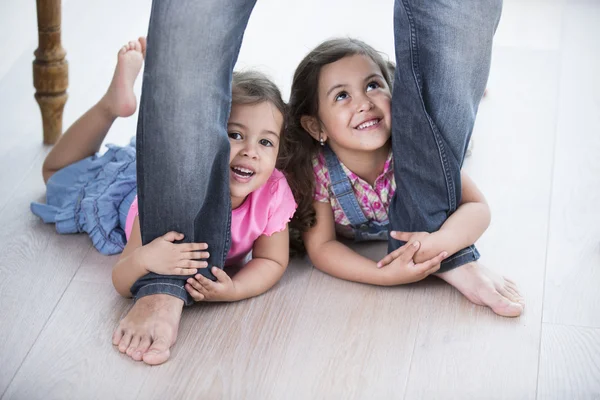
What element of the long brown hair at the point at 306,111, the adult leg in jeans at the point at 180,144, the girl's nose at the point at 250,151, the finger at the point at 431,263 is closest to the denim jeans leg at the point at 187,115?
the adult leg in jeans at the point at 180,144

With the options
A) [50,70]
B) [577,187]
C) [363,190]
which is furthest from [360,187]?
[50,70]

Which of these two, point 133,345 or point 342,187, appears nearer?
point 133,345

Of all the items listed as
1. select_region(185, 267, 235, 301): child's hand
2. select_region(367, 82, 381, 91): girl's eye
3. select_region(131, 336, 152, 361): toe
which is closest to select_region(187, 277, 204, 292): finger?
select_region(185, 267, 235, 301): child's hand

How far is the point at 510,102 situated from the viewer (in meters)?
2.06

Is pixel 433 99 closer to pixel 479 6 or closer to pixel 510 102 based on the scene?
pixel 479 6

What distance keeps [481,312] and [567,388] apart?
20cm

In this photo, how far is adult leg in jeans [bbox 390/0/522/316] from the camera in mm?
1423

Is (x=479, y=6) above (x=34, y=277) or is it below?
above

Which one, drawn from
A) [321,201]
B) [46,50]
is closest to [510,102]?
[321,201]

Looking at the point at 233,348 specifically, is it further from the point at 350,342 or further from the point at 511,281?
the point at 511,281

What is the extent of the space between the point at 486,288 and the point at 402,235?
154mm

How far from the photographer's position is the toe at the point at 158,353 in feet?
4.57

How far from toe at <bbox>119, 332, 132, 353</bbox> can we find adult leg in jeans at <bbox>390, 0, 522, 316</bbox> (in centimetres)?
45

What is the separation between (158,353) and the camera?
1.40 m
